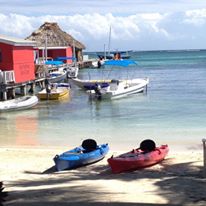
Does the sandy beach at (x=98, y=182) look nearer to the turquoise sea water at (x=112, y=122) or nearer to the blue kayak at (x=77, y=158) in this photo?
the blue kayak at (x=77, y=158)

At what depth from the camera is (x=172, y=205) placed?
7.91m

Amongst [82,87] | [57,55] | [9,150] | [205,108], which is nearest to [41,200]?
[9,150]

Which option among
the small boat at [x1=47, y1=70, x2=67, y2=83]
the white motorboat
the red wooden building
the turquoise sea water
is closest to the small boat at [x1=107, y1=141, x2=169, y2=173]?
the turquoise sea water

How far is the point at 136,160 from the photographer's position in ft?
43.2

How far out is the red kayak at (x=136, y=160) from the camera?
41.9 ft

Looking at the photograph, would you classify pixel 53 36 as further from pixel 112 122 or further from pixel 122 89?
pixel 112 122

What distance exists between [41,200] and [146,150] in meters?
6.40

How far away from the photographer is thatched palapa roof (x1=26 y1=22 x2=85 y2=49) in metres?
74.9

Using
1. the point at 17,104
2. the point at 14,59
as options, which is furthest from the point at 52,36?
the point at 17,104

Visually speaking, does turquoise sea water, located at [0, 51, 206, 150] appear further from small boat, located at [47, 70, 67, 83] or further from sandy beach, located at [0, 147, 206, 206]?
small boat, located at [47, 70, 67, 83]

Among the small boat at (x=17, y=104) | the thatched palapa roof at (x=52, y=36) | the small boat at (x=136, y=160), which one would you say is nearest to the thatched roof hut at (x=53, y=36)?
the thatched palapa roof at (x=52, y=36)

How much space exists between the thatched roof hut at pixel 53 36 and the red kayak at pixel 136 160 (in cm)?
5993

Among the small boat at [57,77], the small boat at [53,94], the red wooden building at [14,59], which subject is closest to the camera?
the red wooden building at [14,59]

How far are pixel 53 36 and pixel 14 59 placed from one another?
41948 millimetres
